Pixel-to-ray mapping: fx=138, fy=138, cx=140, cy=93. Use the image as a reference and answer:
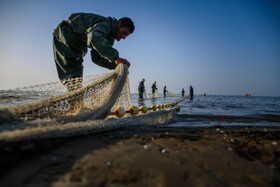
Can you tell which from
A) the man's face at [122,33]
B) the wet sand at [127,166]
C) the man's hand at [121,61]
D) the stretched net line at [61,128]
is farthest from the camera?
the man's face at [122,33]

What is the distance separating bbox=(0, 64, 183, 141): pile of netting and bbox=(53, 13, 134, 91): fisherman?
0.32 meters

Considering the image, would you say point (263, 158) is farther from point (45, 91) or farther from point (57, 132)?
point (45, 91)

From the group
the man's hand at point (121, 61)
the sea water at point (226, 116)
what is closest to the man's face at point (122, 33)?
the man's hand at point (121, 61)

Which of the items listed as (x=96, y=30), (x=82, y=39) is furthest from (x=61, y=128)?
(x=82, y=39)

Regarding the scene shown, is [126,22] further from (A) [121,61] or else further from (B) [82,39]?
(A) [121,61]

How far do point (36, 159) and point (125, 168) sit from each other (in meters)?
0.62

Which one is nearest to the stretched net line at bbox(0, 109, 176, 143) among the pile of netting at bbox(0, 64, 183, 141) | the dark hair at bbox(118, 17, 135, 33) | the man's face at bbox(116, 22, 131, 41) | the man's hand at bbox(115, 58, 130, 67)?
the pile of netting at bbox(0, 64, 183, 141)

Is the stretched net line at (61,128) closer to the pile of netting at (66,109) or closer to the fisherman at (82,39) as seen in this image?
the pile of netting at (66,109)

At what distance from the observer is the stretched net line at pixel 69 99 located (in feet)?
5.69

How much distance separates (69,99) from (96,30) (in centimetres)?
144

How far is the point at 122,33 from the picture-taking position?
347 centimetres

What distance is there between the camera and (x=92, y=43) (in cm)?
265

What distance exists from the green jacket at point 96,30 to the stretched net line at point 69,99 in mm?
377

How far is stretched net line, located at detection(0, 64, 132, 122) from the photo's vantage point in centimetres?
174
